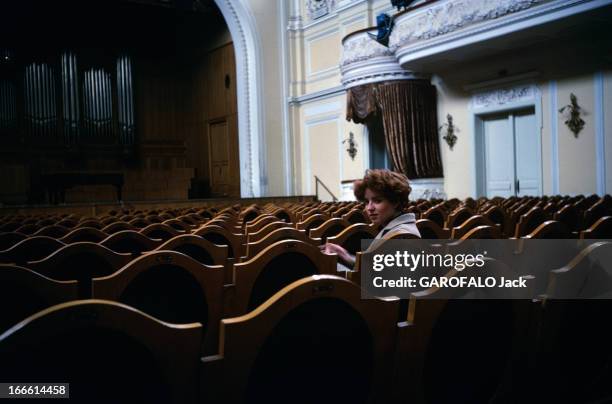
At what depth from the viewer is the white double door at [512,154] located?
28.3ft

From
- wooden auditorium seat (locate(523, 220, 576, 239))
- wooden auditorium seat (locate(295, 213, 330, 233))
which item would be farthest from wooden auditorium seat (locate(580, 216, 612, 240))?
wooden auditorium seat (locate(295, 213, 330, 233))

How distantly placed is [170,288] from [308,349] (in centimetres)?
74

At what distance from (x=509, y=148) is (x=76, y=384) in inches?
358

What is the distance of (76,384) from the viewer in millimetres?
966

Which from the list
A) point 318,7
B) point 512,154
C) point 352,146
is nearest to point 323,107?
point 352,146

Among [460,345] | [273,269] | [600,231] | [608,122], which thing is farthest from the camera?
[608,122]

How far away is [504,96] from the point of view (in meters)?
8.81

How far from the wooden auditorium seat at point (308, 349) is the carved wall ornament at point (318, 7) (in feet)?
38.8

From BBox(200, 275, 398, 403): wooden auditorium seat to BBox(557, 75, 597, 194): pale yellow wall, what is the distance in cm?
760

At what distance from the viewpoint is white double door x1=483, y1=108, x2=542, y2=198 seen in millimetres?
8641

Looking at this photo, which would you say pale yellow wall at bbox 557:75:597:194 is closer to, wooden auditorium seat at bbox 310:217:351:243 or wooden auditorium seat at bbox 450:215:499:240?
wooden auditorium seat at bbox 450:215:499:240

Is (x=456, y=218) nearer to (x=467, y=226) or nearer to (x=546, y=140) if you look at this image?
(x=467, y=226)

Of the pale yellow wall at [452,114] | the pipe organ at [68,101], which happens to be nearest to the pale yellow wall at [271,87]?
the pale yellow wall at [452,114]

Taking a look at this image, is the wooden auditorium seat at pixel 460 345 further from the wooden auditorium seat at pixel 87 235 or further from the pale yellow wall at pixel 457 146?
the pale yellow wall at pixel 457 146
